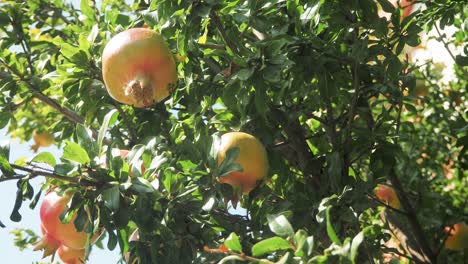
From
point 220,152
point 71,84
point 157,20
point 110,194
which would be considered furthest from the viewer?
point 71,84

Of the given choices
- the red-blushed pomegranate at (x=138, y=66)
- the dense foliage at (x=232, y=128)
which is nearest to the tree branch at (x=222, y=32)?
the dense foliage at (x=232, y=128)

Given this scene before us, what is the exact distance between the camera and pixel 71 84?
2.37m

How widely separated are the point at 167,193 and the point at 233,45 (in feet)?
1.56

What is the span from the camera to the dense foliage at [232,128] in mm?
1891

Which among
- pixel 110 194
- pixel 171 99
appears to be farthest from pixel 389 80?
pixel 110 194

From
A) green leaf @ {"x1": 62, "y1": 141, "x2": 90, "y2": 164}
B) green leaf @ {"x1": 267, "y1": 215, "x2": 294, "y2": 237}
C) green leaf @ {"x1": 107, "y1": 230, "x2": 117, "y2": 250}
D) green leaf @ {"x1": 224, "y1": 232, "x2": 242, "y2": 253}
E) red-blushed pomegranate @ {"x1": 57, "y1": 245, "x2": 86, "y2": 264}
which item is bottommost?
red-blushed pomegranate @ {"x1": 57, "y1": 245, "x2": 86, "y2": 264}

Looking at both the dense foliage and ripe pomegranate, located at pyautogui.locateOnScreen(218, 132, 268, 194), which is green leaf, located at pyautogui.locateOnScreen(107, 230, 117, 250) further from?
ripe pomegranate, located at pyautogui.locateOnScreen(218, 132, 268, 194)

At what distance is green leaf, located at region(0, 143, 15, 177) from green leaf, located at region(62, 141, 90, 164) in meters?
0.15

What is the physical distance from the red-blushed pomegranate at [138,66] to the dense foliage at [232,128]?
7 centimetres

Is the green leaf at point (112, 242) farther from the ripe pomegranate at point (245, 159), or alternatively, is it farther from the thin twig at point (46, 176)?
the ripe pomegranate at point (245, 159)

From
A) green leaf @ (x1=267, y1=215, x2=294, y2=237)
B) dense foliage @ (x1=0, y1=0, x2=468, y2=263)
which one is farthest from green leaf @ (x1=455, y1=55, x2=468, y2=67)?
green leaf @ (x1=267, y1=215, x2=294, y2=237)

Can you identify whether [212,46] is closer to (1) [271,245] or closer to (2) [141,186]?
(2) [141,186]

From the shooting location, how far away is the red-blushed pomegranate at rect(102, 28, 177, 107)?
2.04 m

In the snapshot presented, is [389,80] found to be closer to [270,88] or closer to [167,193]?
[270,88]
